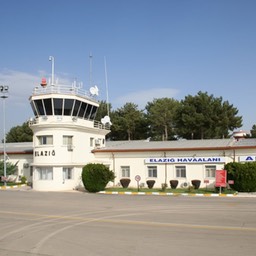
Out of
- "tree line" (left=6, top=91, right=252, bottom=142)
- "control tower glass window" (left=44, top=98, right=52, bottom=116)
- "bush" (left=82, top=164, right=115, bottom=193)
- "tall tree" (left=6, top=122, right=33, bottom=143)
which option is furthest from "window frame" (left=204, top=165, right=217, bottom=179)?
"tall tree" (left=6, top=122, right=33, bottom=143)

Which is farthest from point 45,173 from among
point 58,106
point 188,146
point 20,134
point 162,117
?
point 20,134

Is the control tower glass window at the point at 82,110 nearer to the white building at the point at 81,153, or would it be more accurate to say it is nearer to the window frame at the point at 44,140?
the white building at the point at 81,153

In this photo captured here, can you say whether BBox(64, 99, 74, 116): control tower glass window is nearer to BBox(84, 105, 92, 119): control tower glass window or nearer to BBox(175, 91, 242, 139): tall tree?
BBox(84, 105, 92, 119): control tower glass window

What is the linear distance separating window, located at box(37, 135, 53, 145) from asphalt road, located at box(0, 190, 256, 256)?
16562 millimetres

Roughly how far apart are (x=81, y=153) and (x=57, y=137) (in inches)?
143

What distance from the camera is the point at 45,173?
36969 millimetres

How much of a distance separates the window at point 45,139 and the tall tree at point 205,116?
32933 mm

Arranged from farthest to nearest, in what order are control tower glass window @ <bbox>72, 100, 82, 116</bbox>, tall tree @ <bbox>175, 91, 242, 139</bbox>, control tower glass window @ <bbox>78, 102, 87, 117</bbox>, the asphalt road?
tall tree @ <bbox>175, 91, 242, 139</bbox> < control tower glass window @ <bbox>78, 102, 87, 117</bbox> < control tower glass window @ <bbox>72, 100, 82, 116</bbox> < the asphalt road

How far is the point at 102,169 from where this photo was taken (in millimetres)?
34344

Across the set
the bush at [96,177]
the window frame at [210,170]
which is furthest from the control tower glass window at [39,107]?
the window frame at [210,170]

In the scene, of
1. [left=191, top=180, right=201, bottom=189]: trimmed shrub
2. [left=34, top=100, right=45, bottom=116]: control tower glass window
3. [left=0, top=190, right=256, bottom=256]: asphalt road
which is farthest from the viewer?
[left=34, top=100, right=45, bottom=116]: control tower glass window

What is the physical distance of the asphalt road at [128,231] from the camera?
35.7ft

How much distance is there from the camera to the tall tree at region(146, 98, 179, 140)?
2827 inches

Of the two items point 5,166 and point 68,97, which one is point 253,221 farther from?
point 5,166
